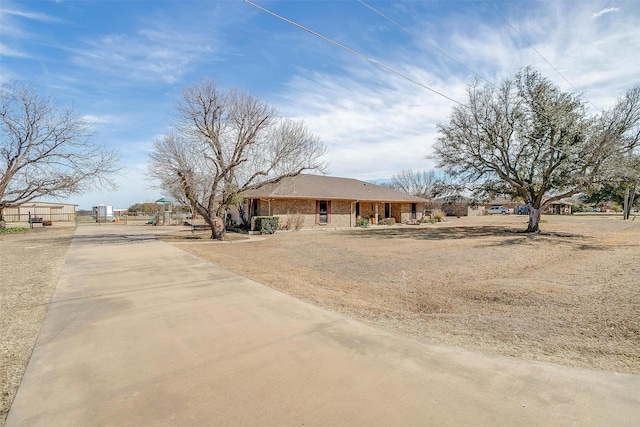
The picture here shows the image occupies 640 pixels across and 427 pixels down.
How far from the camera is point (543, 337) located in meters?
4.39

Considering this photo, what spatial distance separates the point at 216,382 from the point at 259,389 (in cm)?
46

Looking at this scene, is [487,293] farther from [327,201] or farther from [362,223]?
[362,223]

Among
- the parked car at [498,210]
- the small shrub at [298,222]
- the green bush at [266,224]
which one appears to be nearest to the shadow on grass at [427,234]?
the small shrub at [298,222]

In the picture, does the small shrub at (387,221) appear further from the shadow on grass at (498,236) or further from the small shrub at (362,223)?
the shadow on grass at (498,236)

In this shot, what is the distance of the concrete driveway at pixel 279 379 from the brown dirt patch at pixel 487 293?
2.13ft

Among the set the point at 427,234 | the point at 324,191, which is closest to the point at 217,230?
the point at 324,191

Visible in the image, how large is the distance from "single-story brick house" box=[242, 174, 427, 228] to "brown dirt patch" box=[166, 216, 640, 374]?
9.67 metres

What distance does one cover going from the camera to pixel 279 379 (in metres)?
3.20

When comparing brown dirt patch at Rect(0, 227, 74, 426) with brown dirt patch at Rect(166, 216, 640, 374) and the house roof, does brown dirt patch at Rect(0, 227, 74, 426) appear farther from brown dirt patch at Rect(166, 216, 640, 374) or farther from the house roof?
the house roof

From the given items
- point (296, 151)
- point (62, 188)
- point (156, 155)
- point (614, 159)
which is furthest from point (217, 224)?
point (614, 159)

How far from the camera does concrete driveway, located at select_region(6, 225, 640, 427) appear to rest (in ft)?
8.67

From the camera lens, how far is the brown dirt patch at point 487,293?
4.20 meters

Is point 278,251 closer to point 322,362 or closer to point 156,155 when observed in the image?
point 156,155

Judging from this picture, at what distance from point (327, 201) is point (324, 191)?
93 centimetres
